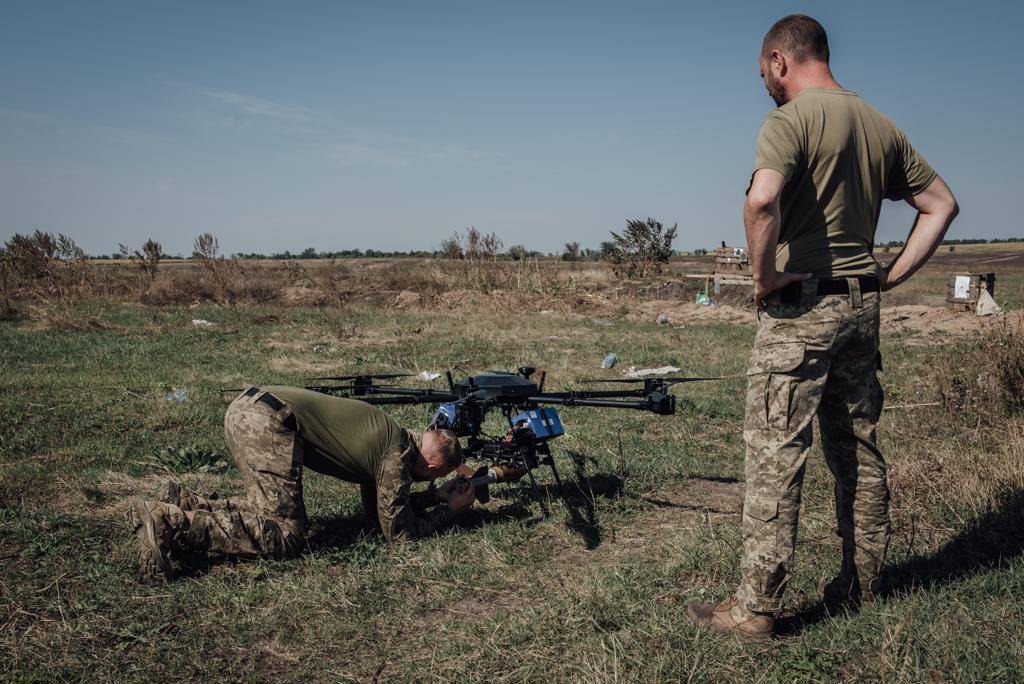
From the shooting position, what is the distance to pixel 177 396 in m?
8.70

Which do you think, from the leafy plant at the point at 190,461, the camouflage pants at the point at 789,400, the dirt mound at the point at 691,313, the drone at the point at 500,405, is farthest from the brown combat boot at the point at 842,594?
the dirt mound at the point at 691,313

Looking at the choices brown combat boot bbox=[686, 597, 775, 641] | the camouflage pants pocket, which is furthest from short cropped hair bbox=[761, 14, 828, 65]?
brown combat boot bbox=[686, 597, 775, 641]

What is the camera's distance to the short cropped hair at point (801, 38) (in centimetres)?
296

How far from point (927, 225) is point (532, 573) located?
2.79 metres

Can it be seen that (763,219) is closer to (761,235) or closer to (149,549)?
(761,235)

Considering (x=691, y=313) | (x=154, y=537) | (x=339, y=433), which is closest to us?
(x=154, y=537)

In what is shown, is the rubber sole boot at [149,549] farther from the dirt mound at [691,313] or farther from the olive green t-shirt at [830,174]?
the dirt mound at [691,313]

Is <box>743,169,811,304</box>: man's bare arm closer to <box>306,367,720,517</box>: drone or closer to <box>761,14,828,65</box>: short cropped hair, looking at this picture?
<box>761,14,828,65</box>: short cropped hair

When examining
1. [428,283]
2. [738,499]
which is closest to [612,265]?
[428,283]

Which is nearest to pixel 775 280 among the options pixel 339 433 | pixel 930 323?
pixel 339 433

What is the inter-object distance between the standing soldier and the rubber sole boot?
115 inches

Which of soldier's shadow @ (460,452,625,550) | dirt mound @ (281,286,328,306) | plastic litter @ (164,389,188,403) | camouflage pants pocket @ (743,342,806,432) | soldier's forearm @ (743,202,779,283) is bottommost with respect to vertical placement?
soldier's shadow @ (460,452,625,550)

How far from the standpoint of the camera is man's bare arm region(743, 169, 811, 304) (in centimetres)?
271

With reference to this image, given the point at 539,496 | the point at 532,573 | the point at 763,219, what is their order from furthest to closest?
1. the point at 539,496
2. the point at 532,573
3. the point at 763,219
